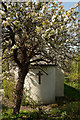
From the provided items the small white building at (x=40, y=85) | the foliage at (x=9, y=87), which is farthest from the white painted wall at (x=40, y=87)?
the foliage at (x=9, y=87)

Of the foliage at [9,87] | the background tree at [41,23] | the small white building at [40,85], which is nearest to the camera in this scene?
the background tree at [41,23]

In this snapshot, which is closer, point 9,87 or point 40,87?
point 40,87

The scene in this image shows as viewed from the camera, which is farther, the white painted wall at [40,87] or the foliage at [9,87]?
the foliage at [9,87]

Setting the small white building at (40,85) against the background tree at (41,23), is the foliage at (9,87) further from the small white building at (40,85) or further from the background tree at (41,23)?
the background tree at (41,23)

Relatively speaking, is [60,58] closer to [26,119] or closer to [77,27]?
[77,27]

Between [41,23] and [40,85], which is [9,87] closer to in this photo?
[40,85]

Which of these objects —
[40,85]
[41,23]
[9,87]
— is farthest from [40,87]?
[41,23]

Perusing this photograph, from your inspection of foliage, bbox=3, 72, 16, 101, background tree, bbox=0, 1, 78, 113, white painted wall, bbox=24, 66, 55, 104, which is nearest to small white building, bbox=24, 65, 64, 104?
white painted wall, bbox=24, 66, 55, 104

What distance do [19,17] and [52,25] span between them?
3.04 ft

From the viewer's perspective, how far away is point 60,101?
7.25m

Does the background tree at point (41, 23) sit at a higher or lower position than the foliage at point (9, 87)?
higher

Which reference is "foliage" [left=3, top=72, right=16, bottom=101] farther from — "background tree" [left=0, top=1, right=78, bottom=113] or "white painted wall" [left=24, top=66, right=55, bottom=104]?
"background tree" [left=0, top=1, right=78, bottom=113]

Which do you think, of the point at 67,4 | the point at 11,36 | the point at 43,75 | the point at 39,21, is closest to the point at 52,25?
the point at 39,21

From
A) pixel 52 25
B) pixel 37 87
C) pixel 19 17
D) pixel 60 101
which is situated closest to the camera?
pixel 52 25
